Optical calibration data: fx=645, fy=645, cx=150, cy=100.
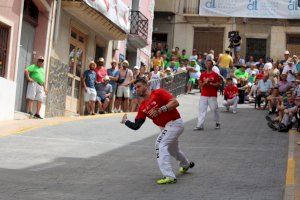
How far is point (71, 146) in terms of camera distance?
12.1m

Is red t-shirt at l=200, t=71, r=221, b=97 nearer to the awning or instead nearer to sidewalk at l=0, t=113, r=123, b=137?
sidewalk at l=0, t=113, r=123, b=137

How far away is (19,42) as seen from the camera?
1659 cm

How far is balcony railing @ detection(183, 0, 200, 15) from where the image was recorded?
132 ft

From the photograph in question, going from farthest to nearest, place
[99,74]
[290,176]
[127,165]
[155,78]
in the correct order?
[155,78], [99,74], [127,165], [290,176]

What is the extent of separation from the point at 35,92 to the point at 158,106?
8.76m

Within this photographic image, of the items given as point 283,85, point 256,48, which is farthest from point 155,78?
point 256,48

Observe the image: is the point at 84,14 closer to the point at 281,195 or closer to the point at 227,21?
the point at 281,195

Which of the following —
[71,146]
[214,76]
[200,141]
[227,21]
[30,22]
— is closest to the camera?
[71,146]

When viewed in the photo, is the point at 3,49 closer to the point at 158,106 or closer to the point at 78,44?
the point at 78,44

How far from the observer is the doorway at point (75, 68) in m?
21.2

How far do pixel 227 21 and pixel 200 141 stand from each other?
27.0m

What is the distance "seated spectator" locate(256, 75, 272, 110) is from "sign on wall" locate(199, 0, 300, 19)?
45.8 ft

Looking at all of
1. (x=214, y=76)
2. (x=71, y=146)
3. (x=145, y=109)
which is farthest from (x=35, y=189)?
(x=214, y=76)

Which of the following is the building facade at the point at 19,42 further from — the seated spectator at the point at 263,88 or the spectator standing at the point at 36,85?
the seated spectator at the point at 263,88
